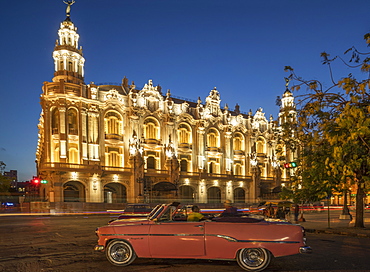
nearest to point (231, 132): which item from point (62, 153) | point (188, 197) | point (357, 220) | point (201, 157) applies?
point (201, 157)

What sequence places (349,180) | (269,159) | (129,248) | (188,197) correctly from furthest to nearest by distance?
(269,159), (188,197), (349,180), (129,248)

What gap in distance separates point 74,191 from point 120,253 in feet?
128

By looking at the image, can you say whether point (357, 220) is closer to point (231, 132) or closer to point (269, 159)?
point (231, 132)

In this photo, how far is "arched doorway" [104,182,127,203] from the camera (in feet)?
161

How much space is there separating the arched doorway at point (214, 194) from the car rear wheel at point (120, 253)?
4865cm

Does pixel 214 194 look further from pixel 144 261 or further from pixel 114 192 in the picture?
pixel 144 261

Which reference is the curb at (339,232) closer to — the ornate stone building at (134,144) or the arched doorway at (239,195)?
the ornate stone building at (134,144)

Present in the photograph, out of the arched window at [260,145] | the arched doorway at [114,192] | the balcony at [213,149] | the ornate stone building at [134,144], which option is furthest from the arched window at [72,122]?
the arched window at [260,145]

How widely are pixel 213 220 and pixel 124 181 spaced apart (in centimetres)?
3921

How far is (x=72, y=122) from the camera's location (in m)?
45.2

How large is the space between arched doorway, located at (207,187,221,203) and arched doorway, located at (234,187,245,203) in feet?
11.7

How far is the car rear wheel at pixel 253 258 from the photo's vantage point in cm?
848

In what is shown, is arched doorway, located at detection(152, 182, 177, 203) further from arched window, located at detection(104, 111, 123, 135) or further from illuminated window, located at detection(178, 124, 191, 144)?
arched window, located at detection(104, 111, 123, 135)

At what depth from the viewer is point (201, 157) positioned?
182 ft
